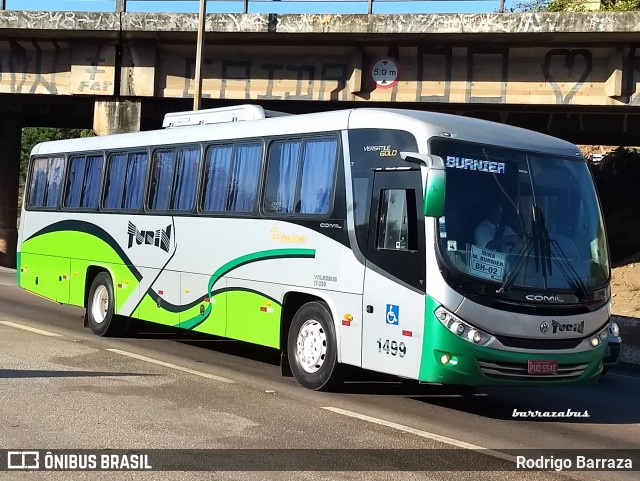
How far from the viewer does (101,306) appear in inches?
643

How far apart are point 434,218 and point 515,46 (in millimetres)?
15514

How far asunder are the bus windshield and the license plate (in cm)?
74

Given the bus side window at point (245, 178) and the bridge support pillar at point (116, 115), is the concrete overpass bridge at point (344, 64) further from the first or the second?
the bus side window at point (245, 178)

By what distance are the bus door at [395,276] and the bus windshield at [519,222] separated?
1.22 feet

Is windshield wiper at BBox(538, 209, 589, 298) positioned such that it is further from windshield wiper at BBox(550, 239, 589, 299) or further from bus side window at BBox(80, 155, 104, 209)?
bus side window at BBox(80, 155, 104, 209)

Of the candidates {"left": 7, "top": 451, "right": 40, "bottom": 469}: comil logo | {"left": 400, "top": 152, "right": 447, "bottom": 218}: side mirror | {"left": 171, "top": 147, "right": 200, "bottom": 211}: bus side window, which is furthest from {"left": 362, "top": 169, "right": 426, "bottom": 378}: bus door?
{"left": 171, "top": 147, "right": 200, "bottom": 211}: bus side window

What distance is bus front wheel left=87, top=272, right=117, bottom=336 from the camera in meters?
16.0

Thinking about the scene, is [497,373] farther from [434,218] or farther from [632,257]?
[632,257]

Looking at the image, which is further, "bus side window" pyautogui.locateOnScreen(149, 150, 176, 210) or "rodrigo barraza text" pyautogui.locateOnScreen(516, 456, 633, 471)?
"bus side window" pyautogui.locateOnScreen(149, 150, 176, 210)

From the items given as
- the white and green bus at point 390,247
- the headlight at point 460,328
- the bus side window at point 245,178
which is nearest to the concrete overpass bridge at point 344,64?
the white and green bus at point 390,247

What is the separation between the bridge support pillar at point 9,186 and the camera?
118 feet

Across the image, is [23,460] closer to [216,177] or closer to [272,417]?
[272,417]

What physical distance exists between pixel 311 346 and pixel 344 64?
51.7 ft

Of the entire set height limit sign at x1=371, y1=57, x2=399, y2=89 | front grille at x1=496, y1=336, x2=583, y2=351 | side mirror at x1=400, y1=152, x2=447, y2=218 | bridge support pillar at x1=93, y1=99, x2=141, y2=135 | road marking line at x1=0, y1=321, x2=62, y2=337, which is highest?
height limit sign at x1=371, y1=57, x2=399, y2=89
